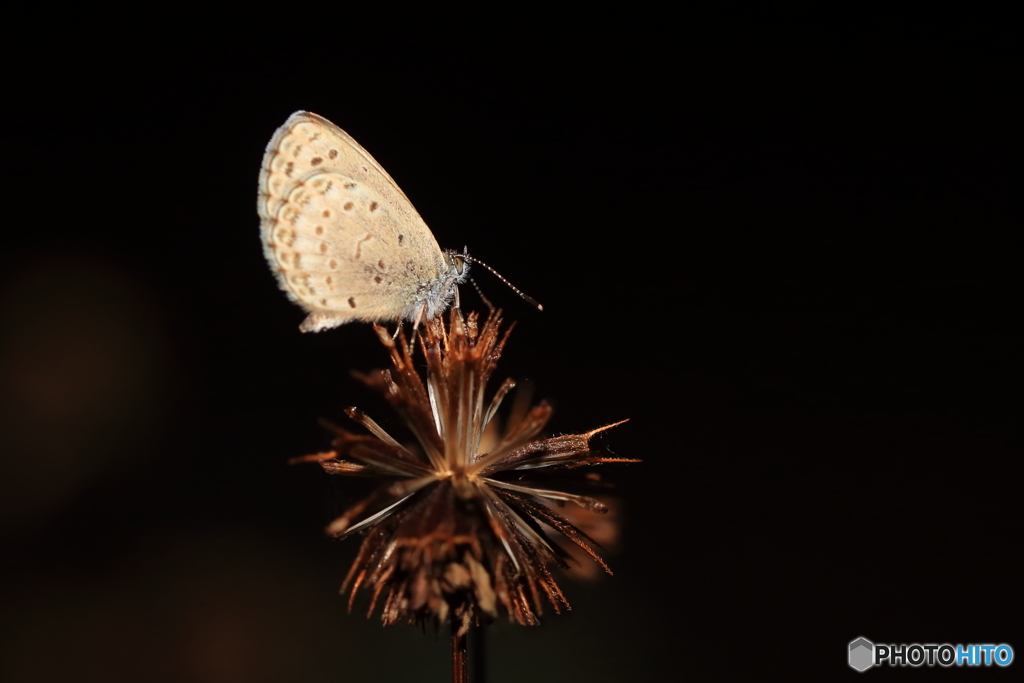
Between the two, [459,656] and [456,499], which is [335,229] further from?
[459,656]

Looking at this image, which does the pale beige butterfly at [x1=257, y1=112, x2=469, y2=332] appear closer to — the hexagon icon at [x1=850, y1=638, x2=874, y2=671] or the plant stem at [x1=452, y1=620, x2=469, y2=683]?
the plant stem at [x1=452, y1=620, x2=469, y2=683]

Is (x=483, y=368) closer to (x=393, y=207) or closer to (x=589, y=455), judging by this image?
(x=589, y=455)

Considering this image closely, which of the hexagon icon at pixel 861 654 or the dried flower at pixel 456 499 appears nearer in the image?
the dried flower at pixel 456 499

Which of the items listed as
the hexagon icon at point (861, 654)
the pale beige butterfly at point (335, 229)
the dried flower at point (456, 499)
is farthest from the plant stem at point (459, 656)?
the hexagon icon at point (861, 654)

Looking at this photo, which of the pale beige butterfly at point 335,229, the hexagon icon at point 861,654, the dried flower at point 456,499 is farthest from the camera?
the hexagon icon at point 861,654

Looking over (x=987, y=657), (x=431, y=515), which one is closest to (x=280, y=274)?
(x=431, y=515)

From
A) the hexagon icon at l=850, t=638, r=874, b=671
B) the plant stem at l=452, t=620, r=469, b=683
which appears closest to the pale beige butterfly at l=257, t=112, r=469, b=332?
the plant stem at l=452, t=620, r=469, b=683

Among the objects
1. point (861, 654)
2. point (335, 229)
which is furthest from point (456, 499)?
point (861, 654)

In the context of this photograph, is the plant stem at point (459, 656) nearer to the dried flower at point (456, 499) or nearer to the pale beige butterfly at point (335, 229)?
the dried flower at point (456, 499)
